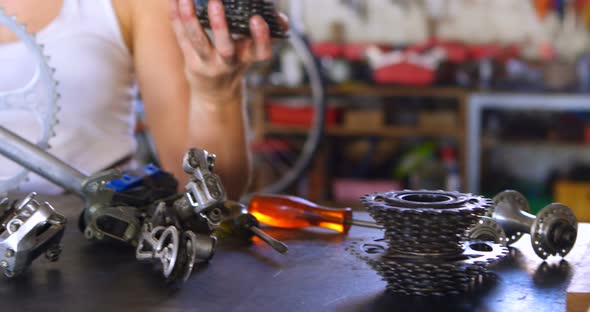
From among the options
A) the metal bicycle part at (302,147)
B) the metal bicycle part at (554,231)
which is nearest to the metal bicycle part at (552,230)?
the metal bicycle part at (554,231)

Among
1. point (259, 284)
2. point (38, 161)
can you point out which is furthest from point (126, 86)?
point (259, 284)

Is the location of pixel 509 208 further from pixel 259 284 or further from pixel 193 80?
pixel 193 80

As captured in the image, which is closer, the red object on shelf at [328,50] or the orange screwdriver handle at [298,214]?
the orange screwdriver handle at [298,214]

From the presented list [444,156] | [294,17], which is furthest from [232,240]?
[294,17]

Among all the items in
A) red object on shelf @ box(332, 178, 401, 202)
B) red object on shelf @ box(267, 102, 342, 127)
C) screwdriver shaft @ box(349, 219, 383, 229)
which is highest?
screwdriver shaft @ box(349, 219, 383, 229)

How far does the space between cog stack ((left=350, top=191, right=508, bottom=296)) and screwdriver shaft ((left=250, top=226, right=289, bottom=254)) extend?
137mm

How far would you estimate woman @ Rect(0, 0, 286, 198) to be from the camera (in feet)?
4.47

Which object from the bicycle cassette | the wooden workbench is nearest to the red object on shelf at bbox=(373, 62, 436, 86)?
the bicycle cassette

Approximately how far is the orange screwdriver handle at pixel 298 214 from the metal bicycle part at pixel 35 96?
0.29 metres

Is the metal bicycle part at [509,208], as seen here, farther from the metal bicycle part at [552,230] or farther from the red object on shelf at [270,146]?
the red object on shelf at [270,146]

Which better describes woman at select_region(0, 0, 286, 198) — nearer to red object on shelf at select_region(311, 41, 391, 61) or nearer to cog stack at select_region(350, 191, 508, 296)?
cog stack at select_region(350, 191, 508, 296)

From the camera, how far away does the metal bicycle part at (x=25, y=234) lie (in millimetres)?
757

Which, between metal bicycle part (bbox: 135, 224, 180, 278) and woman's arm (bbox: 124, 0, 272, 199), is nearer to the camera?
metal bicycle part (bbox: 135, 224, 180, 278)

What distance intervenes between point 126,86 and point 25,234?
2.56 ft
